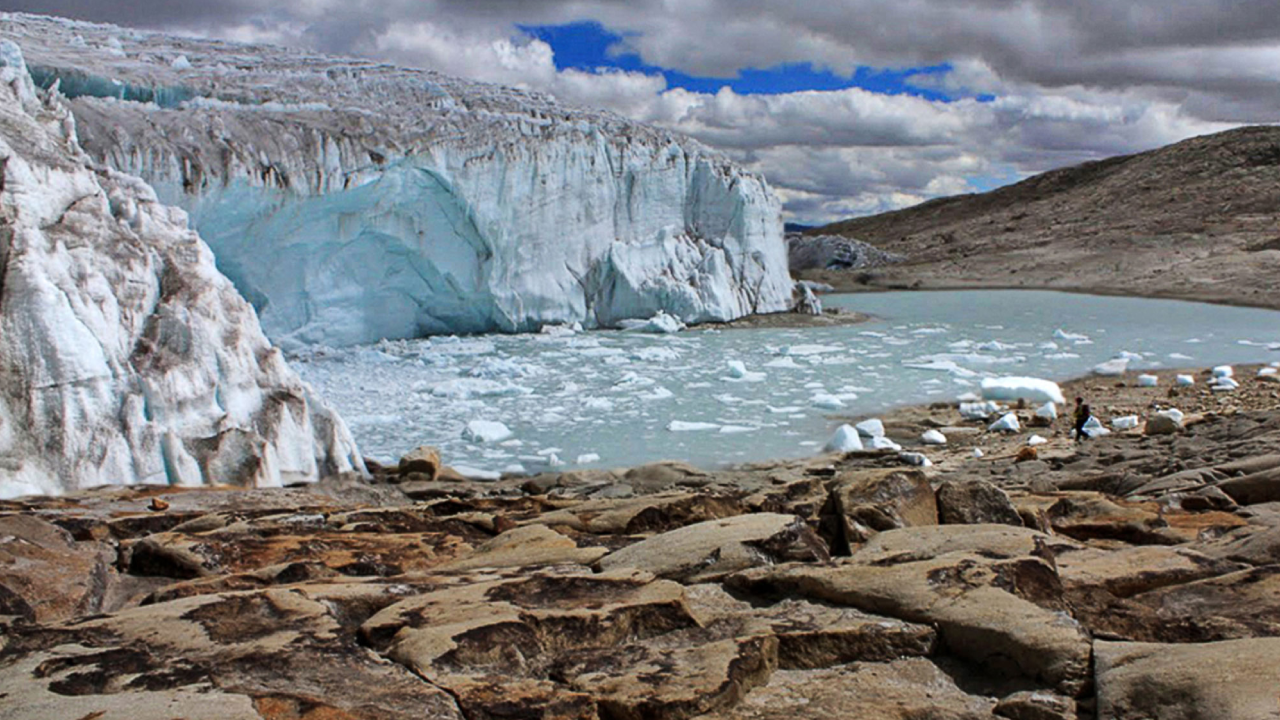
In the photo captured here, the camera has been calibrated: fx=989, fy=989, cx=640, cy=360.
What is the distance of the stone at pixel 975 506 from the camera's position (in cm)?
449

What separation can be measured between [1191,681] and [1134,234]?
135 feet

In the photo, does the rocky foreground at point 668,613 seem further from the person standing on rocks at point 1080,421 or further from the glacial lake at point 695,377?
the glacial lake at point 695,377

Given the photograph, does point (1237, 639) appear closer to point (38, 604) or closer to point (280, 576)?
point (280, 576)

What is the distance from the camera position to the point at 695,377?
1402 cm

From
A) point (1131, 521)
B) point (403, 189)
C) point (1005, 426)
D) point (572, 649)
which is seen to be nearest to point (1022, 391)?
point (1005, 426)

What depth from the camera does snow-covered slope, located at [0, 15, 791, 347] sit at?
13.5m

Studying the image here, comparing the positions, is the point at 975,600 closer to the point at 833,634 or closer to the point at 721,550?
the point at 833,634

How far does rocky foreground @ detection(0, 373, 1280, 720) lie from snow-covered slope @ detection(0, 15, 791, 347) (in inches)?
375

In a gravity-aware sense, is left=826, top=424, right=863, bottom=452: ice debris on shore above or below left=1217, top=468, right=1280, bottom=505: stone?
below

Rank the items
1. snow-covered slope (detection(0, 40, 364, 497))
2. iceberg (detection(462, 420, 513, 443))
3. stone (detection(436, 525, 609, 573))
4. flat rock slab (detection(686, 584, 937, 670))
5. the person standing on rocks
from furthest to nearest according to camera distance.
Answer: iceberg (detection(462, 420, 513, 443)), the person standing on rocks, snow-covered slope (detection(0, 40, 364, 497)), stone (detection(436, 525, 609, 573)), flat rock slab (detection(686, 584, 937, 670))

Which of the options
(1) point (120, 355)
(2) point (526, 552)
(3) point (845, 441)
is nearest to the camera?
(2) point (526, 552)

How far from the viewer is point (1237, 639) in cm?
281

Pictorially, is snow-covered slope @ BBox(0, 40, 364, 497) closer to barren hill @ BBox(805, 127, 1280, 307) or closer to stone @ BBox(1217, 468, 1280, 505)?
stone @ BBox(1217, 468, 1280, 505)

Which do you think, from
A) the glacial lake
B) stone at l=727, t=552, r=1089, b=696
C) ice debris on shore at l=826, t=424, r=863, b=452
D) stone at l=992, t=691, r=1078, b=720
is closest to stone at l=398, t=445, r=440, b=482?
the glacial lake
